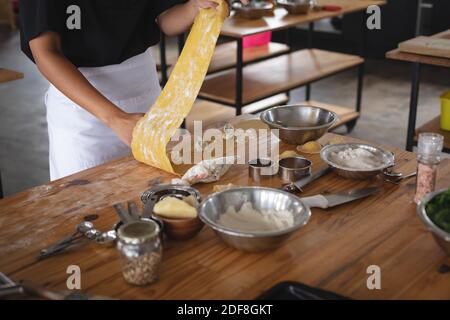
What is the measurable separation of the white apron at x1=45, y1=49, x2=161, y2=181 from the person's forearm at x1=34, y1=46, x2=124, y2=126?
0.91 feet

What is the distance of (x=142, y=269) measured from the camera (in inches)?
47.1

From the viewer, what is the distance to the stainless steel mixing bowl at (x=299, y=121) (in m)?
1.89

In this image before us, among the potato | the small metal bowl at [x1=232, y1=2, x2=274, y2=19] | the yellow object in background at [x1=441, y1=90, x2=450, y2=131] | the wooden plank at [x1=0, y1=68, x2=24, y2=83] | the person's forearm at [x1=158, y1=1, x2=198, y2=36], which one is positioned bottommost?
the yellow object in background at [x1=441, y1=90, x2=450, y2=131]

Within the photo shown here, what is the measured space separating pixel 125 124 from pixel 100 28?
39cm

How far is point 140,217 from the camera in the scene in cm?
138

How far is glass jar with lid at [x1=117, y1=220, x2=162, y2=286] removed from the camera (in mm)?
1195

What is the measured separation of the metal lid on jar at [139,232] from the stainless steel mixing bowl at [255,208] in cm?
13

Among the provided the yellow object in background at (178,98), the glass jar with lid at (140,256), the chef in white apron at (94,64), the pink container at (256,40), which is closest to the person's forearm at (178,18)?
the chef in white apron at (94,64)

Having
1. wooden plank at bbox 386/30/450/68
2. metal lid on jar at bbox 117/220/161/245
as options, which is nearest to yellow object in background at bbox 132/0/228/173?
metal lid on jar at bbox 117/220/161/245

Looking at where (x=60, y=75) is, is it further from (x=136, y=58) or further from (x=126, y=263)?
(x=126, y=263)

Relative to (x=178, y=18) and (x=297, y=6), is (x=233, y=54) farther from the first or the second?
(x=178, y=18)

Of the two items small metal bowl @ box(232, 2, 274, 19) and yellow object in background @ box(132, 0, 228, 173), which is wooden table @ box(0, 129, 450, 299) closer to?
yellow object in background @ box(132, 0, 228, 173)
